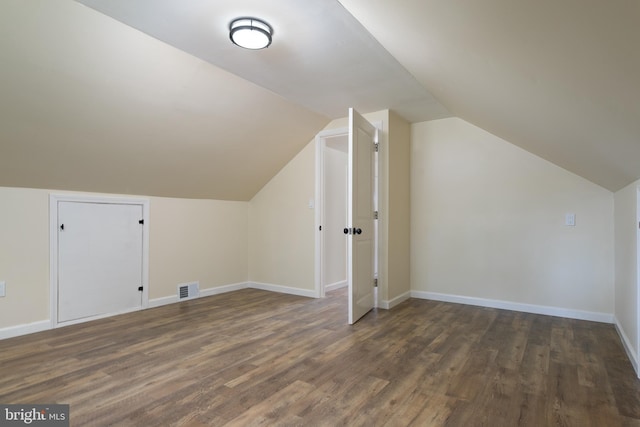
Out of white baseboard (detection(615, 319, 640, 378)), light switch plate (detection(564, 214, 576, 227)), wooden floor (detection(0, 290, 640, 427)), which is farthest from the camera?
light switch plate (detection(564, 214, 576, 227))

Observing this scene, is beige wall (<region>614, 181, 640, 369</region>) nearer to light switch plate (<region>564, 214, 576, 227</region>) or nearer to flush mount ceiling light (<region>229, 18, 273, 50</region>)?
light switch plate (<region>564, 214, 576, 227</region>)

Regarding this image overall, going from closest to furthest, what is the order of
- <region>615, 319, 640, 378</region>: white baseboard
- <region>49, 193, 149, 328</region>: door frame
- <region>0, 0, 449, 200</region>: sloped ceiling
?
1. <region>0, 0, 449, 200</region>: sloped ceiling
2. <region>615, 319, 640, 378</region>: white baseboard
3. <region>49, 193, 149, 328</region>: door frame

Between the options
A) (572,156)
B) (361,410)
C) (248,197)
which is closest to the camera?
(361,410)

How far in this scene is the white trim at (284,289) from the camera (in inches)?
178

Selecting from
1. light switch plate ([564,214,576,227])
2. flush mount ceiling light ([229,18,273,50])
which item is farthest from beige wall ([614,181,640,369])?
flush mount ceiling light ([229,18,273,50])

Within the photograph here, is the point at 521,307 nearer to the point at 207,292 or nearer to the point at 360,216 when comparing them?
the point at 360,216

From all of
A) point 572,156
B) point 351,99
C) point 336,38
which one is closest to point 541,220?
point 572,156

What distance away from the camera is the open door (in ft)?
10.8

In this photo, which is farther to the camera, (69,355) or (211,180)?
(211,180)

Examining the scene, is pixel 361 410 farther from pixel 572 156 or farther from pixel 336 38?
pixel 572 156

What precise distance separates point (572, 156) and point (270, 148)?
2949 millimetres

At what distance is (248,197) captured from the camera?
16.4 feet

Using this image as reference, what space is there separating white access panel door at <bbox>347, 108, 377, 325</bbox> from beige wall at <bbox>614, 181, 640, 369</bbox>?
78.6 inches

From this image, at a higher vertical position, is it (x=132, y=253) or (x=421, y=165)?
(x=421, y=165)
